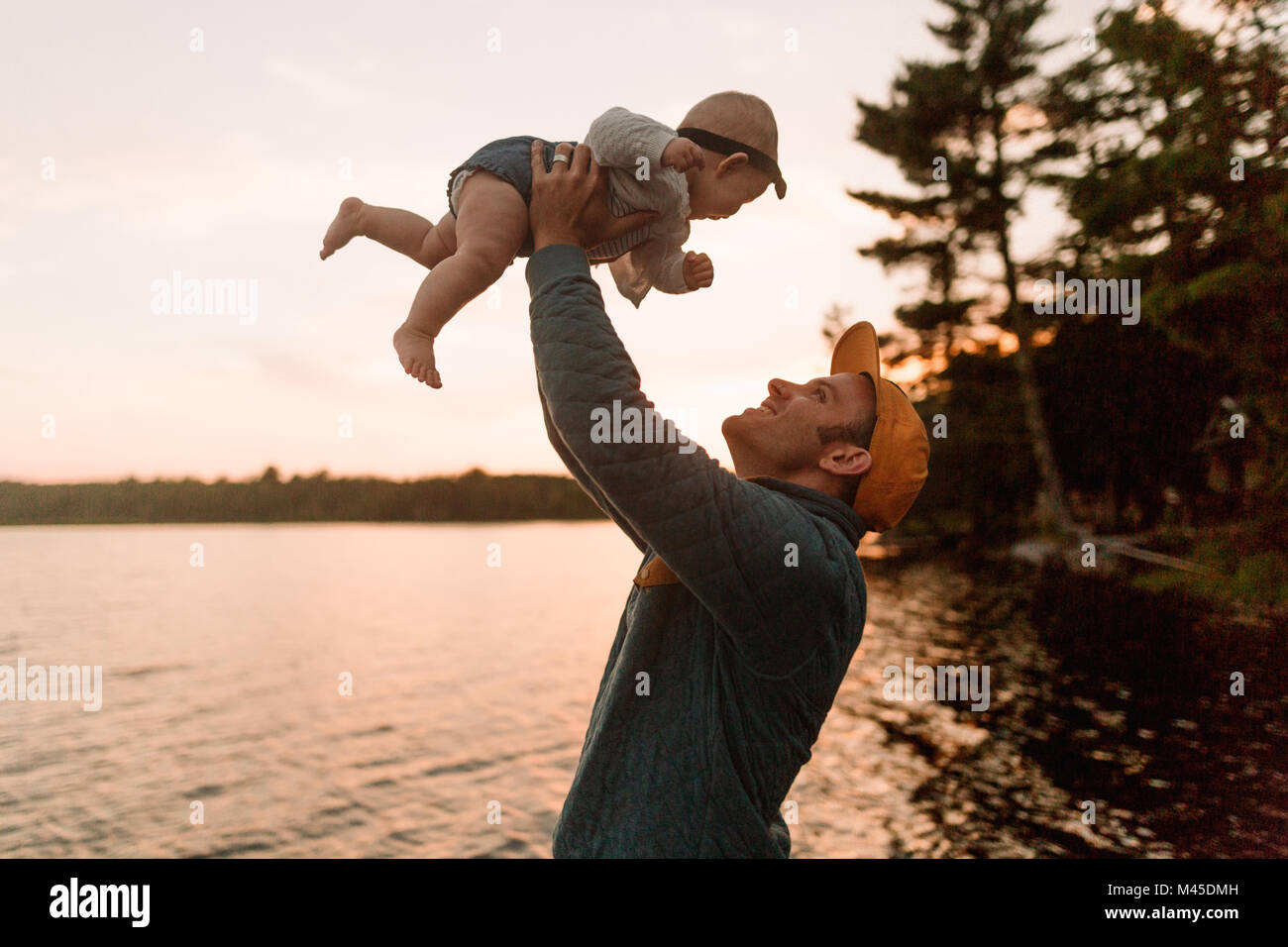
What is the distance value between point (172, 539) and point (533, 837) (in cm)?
12983

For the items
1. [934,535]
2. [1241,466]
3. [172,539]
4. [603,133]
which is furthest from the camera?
[172,539]

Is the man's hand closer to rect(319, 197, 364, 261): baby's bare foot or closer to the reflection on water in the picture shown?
rect(319, 197, 364, 261): baby's bare foot

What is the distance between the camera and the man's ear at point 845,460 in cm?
185

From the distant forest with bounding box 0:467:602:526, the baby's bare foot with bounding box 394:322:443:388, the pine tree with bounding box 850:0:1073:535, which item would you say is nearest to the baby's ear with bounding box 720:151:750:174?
the baby's bare foot with bounding box 394:322:443:388

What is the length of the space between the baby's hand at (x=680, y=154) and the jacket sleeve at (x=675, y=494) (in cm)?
29

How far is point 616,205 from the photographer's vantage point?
1.72 meters

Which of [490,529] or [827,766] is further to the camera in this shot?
[490,529]

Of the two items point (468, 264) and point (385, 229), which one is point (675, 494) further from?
point (385, 229)

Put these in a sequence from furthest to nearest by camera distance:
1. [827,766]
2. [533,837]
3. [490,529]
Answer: [490,529] → [827,766] → [533,837]

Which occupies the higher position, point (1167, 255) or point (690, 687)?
point (1167, 255)

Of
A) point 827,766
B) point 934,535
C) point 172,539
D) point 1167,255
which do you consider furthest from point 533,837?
point 172,539

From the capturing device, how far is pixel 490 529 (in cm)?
14525

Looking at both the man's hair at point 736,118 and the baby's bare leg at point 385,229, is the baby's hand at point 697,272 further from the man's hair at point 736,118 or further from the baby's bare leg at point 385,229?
the baby's bare leg at point 385,229
